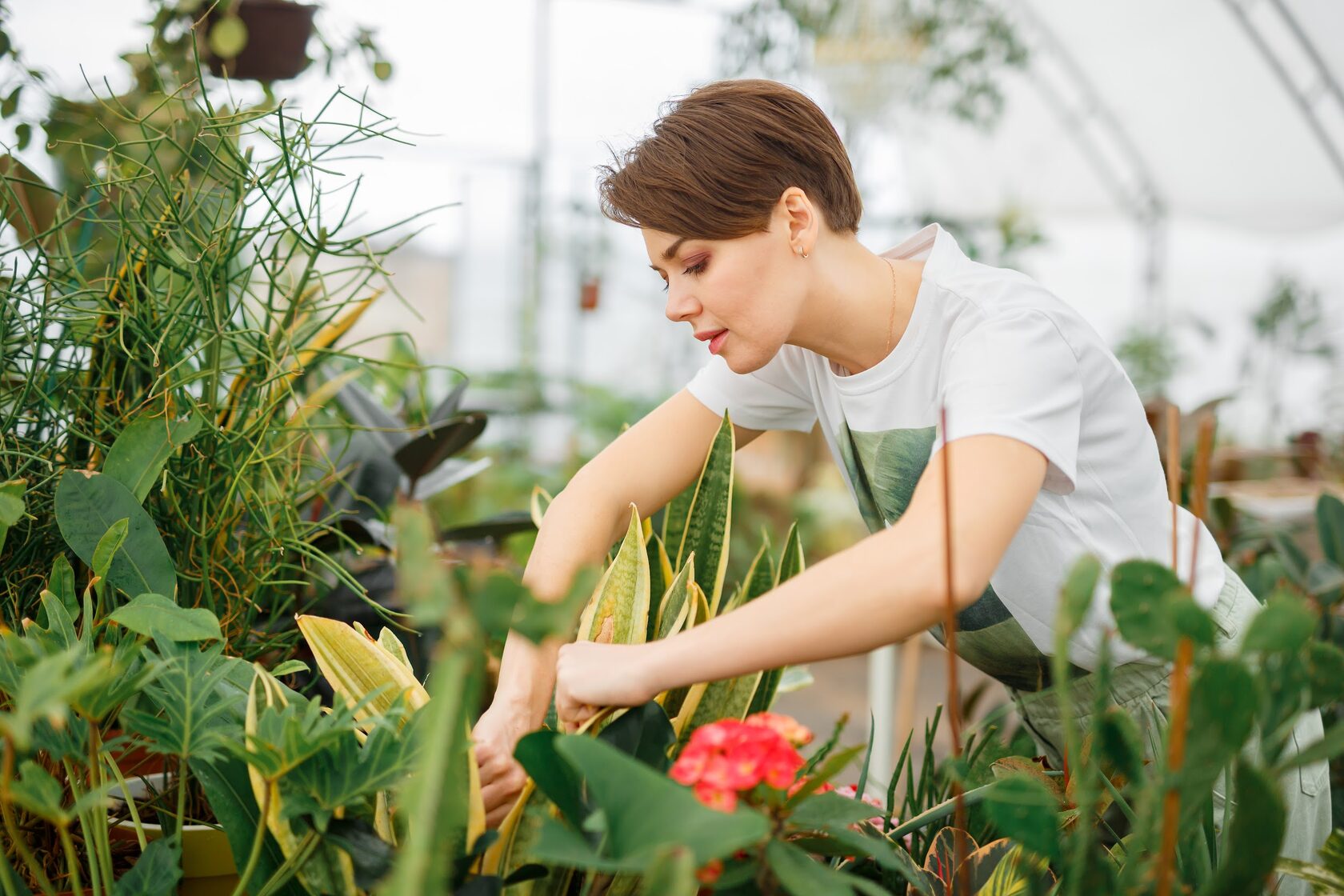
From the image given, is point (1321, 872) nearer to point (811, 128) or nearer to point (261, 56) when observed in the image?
point (811, 128)

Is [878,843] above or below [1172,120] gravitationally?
below

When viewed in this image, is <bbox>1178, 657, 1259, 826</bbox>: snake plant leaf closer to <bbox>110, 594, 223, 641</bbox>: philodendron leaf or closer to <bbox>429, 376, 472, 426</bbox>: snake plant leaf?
<bbox>110, 594, 223, 641</bbox>: philodendron leaf

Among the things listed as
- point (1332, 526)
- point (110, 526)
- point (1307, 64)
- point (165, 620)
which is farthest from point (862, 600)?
point (1307, 64)

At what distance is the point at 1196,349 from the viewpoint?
672 centimetres

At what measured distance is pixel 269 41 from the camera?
1.22 m

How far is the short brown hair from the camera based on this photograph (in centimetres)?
80

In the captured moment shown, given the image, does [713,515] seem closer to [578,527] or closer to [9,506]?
[578,527]

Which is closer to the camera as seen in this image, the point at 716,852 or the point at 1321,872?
the point at 716,852

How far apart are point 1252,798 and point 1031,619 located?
43 centimetres

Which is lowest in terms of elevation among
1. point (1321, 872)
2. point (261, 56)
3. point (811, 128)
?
point (1321, 872)

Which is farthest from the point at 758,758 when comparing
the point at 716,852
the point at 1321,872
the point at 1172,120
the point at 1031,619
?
the point at 1172,120

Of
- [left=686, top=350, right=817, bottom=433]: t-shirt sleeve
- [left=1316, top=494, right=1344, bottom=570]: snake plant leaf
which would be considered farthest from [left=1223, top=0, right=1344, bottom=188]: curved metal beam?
[left=686, top=350, right=817, bottom=433]: t-shirt sleeve

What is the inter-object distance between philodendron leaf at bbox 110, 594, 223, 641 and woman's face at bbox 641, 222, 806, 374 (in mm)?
412

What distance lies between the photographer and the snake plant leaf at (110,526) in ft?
2.22
